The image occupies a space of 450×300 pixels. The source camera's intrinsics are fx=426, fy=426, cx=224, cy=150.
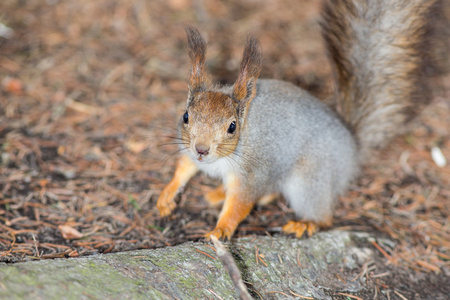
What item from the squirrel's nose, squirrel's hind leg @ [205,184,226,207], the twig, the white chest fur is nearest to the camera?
the twig

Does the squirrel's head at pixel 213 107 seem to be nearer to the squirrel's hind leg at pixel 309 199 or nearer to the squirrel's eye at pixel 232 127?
the squirrel's eye at pixel 232 127

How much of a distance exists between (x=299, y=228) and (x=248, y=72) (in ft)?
3.11

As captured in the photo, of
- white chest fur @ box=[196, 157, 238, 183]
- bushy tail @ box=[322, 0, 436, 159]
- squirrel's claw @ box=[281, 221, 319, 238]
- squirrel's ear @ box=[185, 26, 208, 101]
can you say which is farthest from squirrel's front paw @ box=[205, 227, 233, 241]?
bushy tail @ box=[322, 0, 436, 159]

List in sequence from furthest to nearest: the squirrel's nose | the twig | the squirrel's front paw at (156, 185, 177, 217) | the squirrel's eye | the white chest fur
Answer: the squirrel's front paw at (156, 185, 177, 217) < the white chest fur < the squirrel's eye < the squirrel's nose < the twig

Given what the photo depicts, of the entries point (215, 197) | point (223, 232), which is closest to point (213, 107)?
point (223, 232)

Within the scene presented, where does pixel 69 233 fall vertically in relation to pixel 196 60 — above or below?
below

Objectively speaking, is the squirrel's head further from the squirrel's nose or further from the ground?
the ground

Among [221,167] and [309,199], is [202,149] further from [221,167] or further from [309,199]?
[309,199]

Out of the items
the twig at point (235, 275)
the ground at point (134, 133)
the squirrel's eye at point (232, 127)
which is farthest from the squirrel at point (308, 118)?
the twig at point (235, 275)

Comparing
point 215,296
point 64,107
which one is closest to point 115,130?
point 64,107

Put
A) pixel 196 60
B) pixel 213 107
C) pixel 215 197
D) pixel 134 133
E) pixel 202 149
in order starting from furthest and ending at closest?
pixel 134 133 → pixel 215 197 → pixel 196 60 → pixel 213 107 → pixel 202 149

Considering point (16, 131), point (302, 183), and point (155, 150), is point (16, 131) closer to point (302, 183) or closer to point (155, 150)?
point (155, 150)

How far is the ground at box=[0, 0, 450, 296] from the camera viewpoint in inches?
91.6

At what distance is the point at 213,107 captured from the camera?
2082mm
